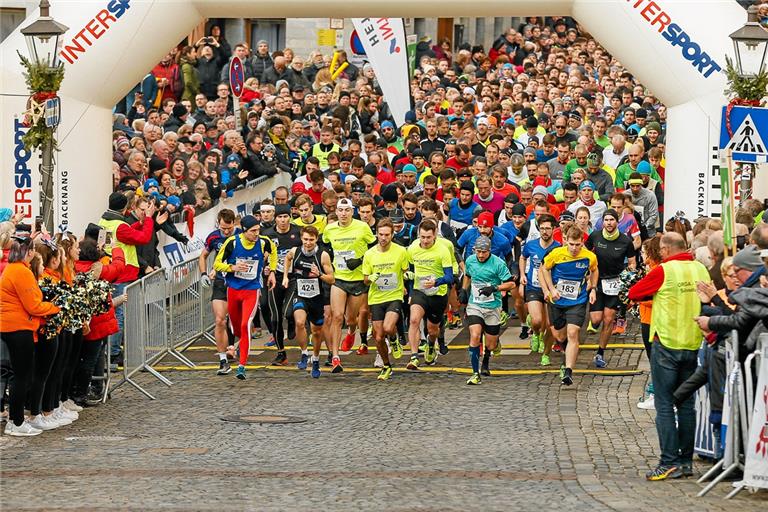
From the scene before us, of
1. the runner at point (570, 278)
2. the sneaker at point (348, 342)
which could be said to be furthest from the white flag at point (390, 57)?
the runner at point (570, 278)

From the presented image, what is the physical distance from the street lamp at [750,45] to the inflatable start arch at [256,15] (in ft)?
2.59

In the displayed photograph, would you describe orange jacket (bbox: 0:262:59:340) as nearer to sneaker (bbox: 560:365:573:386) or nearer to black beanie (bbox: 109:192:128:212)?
black beanie (bbox: 109:192:128:212)

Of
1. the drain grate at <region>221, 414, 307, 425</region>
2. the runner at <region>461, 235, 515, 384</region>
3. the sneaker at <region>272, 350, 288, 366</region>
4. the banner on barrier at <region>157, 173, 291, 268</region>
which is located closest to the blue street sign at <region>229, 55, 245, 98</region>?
the banner on barrier at <region>157, 173, 291, 268</region>

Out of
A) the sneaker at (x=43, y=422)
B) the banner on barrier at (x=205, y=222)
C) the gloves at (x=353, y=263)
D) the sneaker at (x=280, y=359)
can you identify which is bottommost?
the sneaker at (x=43, y=422)

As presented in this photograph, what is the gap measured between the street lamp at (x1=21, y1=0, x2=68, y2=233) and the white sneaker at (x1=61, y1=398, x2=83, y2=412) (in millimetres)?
3031

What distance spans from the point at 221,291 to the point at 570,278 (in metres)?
3.68

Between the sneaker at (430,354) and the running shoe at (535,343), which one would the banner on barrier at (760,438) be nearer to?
the sneaker at (430,354)

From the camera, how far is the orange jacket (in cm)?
1381

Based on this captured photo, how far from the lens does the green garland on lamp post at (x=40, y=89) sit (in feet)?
58.0

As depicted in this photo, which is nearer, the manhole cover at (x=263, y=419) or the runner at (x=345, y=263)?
the manhole cover at (x=263, y=419)

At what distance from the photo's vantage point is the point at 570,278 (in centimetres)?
1773

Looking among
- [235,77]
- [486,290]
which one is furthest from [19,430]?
[235,77]

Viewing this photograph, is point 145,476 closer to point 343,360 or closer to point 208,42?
point 343,360

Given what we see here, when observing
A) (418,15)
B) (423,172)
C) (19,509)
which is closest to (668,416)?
(19,509)
